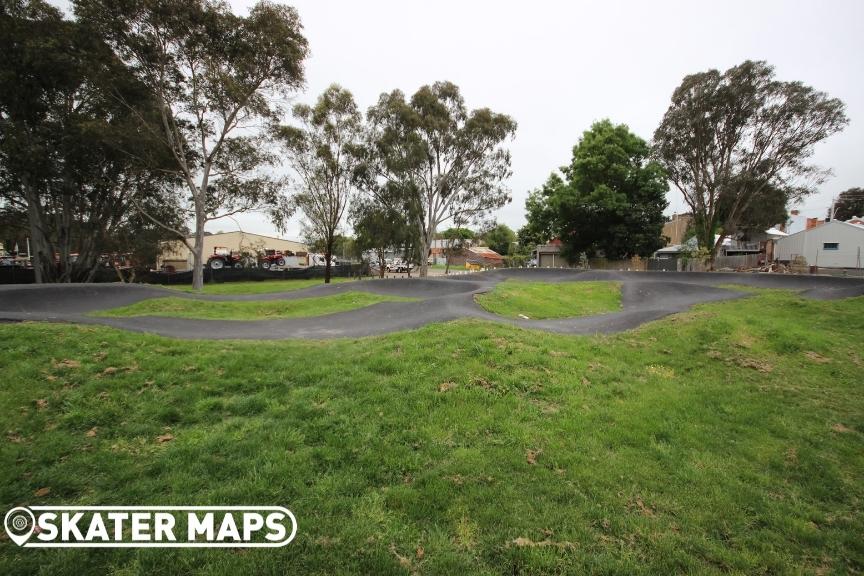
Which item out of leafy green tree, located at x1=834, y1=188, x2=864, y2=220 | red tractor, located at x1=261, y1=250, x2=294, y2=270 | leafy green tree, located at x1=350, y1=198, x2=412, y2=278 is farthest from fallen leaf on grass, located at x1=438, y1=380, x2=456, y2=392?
leafy green tree, located at x1=834, y1=188, x2=864, y2=220

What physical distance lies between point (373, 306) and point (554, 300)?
8.82 meters

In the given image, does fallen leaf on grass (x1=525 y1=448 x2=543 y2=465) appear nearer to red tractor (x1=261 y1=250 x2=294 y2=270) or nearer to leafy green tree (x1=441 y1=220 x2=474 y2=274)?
leafy green tree (x1=441 y1=220 x2=474 y2=274)

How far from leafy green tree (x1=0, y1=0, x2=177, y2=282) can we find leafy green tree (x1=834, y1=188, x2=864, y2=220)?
8098 cm

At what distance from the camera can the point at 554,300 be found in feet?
55.4

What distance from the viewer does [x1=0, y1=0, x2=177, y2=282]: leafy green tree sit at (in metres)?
15.3

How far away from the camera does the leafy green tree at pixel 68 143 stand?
15.3 meters

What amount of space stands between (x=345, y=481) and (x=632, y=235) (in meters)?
33.1

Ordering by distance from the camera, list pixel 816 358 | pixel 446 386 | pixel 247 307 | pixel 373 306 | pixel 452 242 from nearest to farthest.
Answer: pixel 446 386 → pixel 816 358 → pixel 373 306 → pixel 247 307 → pixel 452 242

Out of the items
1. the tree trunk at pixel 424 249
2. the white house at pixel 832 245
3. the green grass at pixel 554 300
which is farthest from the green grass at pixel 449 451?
the white house at pixel 832 245

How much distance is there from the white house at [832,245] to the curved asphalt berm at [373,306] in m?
14.8

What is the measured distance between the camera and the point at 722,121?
26531mm

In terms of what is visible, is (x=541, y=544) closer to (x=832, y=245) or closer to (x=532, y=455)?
(x=532, y=455)

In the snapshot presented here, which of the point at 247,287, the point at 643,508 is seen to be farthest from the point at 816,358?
the point at 247,287

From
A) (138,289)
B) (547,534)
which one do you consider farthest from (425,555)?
(138,289)
